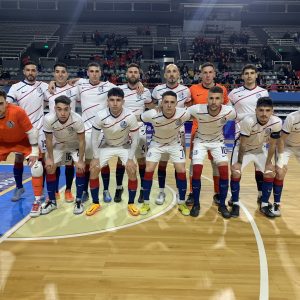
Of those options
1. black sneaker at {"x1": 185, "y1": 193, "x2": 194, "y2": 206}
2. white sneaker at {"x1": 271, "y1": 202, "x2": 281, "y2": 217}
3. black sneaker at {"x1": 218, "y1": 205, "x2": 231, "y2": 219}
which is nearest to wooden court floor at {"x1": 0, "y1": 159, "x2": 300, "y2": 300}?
black sneaker at {"x1": 218, "y1": 205, "x2": 231, "y2": 219}

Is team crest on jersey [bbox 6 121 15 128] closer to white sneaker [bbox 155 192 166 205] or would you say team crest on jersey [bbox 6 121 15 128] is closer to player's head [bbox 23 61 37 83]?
player's head [bbox 23 61 37 83]

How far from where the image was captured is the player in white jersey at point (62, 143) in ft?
15.7

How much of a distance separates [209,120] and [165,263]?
2203 mm

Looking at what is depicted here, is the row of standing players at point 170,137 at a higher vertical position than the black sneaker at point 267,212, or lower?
higher

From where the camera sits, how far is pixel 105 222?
4.55 meters

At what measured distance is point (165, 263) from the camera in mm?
3459

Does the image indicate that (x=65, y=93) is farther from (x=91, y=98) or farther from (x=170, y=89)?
(x=170, y=89)

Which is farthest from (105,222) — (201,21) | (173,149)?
(201,21)

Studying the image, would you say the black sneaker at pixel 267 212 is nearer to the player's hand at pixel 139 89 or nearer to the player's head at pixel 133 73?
the player's hand at pixel 139 89

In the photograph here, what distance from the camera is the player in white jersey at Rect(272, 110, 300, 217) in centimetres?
479

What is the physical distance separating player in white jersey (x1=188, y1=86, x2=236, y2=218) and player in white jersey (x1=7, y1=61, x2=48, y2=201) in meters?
2.36

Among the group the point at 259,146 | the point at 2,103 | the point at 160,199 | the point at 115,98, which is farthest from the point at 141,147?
the point at 2,103

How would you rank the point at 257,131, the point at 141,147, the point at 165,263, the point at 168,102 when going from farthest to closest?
the point at 141,147
the point at 257,131
the point at 168,102
the point at 165,263

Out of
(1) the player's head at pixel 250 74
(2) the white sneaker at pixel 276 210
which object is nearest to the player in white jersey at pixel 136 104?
(1) the player's head at pixel 250 74
